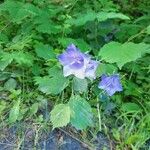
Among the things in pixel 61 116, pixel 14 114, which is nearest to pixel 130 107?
pixel 61 116

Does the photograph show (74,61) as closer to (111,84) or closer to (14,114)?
(111,84)

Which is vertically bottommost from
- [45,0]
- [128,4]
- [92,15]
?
[128,4]

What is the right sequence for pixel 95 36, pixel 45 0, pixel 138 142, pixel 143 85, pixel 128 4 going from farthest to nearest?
pixel 128 4
pixel 45 0
pixel 95 36
pixel 143 85
pixel 138 142

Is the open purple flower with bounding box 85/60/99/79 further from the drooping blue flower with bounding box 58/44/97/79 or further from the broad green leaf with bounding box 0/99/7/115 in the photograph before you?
the broad green leaf with bounding box 0/99/7/115

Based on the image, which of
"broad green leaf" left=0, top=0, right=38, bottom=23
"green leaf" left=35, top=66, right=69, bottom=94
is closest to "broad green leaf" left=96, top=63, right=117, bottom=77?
"green leaf" left=35, top=66, right=69, bottom=94

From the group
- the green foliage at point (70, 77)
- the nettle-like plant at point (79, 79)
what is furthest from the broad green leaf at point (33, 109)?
the nettle-like plant at point (79, 79)

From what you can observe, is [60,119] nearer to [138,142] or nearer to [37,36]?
[138,142]

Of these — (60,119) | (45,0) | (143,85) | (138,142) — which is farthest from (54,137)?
(45,0)
